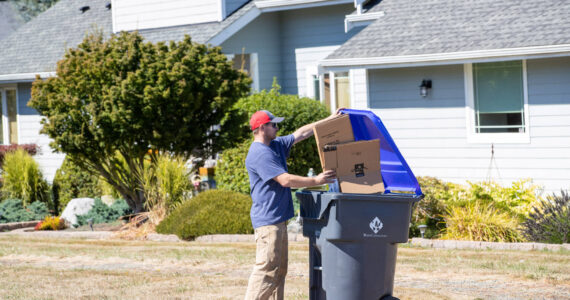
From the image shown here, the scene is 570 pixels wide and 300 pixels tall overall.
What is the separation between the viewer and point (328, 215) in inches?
247

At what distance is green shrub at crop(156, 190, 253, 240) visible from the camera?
12.3 metres

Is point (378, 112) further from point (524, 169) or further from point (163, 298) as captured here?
point (163, 298)

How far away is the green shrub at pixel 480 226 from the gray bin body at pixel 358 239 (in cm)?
522

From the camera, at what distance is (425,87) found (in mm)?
14008

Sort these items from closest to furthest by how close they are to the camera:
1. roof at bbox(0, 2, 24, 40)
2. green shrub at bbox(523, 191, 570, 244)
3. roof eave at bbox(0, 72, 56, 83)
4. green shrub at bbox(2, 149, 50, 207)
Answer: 1. green shrub at bbox(523, 191, 570, 244)
2. green shrub at bbox(2, 149, 50, 207)
3. roof eave at bbox(0, 72, 56, 83)
4. roof at bbox(0, 2, 24, 40)

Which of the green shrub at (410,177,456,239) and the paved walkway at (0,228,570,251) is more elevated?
the green shrub at (410,177,456,239)

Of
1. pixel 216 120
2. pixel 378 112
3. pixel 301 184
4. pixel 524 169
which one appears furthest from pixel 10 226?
pixel 301 184

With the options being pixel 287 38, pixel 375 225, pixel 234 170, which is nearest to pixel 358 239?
pixel 375 225

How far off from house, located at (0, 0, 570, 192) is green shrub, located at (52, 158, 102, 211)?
3528 millimetres

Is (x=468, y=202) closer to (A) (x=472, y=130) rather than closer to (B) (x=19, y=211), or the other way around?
(A) (x=472, y=130)

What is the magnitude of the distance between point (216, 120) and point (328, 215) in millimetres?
8216

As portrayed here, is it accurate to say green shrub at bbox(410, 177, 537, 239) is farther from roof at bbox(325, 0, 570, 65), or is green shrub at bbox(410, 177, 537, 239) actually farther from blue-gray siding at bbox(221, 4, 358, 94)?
blue-gray siding at bbox(221, 4, 358, 94)

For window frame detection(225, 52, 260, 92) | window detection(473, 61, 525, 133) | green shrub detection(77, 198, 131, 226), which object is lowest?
green shrub detection(77, 198, 131, 226)

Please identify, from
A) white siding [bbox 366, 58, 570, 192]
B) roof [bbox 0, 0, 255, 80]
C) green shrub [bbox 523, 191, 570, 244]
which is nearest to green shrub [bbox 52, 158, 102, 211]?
roof [bbox 0, 0, 255, 80]
